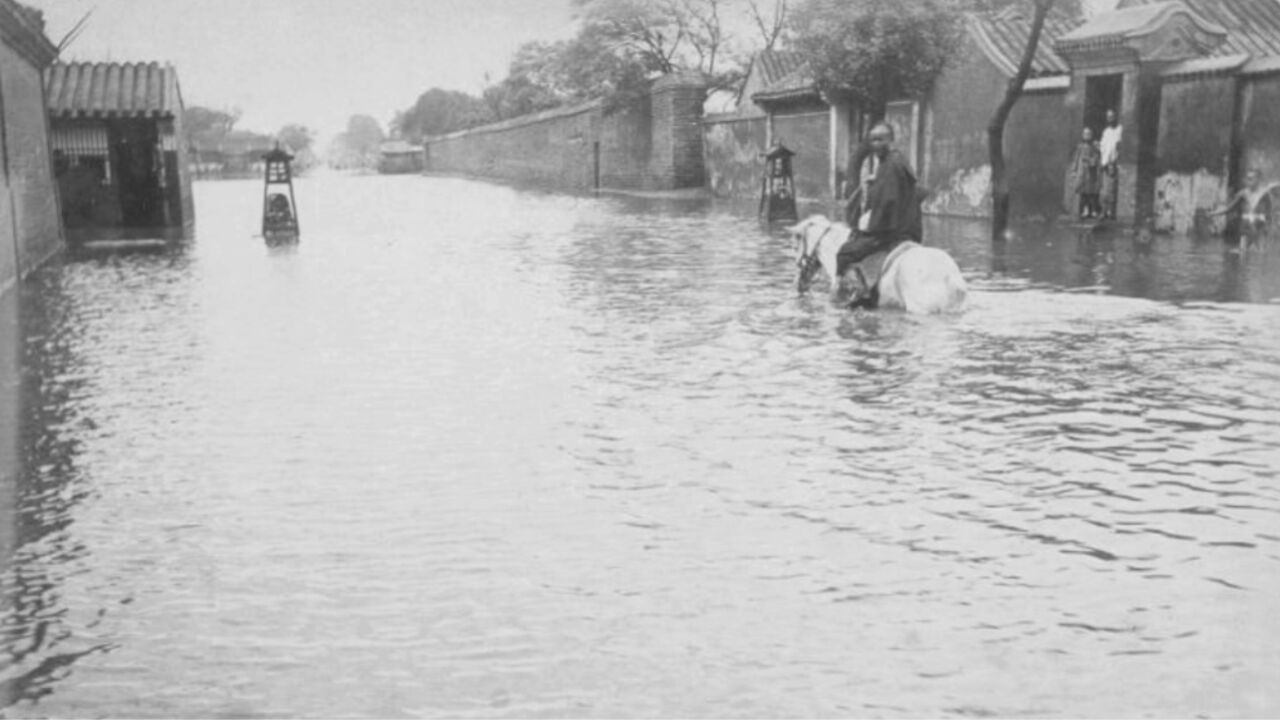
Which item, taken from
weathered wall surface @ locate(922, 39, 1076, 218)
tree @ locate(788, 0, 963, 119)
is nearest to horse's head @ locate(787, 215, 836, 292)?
weathered wall surface @ locate(922, 39, 1076, 218)

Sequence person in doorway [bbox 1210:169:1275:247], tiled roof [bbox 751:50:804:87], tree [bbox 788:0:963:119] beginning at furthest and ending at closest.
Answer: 1. tiled roof [bbox 751:50:804:87]
2. tree [bbox 788:0:963:119]
3. person in doorway [bbox 1210:169:1275:247]

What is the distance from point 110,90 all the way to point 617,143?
22.5m

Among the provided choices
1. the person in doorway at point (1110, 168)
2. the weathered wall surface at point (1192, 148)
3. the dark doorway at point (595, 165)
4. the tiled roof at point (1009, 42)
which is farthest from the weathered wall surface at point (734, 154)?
the weathered wall surface at point (1192, 148)

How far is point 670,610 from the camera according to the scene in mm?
4023

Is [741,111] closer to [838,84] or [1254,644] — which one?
[838,84]

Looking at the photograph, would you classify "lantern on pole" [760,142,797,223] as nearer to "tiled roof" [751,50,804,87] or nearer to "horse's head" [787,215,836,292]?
"horse's head" [787,215,836,292]

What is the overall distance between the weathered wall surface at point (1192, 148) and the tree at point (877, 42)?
21.9 ft

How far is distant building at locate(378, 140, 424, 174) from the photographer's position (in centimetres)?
9250

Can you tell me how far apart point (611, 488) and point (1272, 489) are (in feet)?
8.98

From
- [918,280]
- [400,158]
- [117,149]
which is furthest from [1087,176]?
[400,158]

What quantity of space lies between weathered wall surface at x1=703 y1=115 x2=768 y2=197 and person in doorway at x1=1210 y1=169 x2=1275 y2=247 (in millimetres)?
16766

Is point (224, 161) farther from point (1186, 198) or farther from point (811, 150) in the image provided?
point (1186, 198)

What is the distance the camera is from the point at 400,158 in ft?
306

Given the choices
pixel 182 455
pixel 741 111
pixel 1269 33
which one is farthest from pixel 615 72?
pixel 182 455
